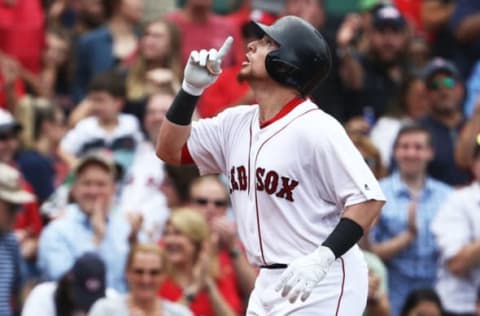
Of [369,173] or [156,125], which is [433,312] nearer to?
[156,125]

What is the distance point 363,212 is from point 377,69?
640 cm

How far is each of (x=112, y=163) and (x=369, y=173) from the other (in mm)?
4615

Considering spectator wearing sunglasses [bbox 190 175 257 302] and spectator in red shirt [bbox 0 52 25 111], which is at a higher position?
spectator in red shirt [bbox 0 52 25 111]

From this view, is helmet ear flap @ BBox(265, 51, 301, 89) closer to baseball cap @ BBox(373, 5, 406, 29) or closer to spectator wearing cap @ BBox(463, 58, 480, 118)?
spectator wearing cap @ BBox(463, 58, 480, 118)

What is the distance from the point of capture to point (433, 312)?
9875 millimetres

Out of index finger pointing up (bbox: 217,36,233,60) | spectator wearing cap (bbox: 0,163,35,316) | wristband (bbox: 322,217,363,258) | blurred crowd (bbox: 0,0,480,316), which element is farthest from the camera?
spectator wearing cap (bbox: 0,163,35,316)

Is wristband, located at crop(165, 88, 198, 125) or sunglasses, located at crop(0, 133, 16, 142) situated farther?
sunglasses, located at crop(0, 133, 16, 142)

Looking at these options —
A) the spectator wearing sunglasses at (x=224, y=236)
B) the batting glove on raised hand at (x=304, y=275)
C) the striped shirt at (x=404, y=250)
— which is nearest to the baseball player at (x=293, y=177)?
the batting glove on raised hand at (x=304, y=275)

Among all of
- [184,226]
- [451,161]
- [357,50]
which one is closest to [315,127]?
[184,226]

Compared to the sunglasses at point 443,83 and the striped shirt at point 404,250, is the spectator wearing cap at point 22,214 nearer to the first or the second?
the striped shirt at point 404,250

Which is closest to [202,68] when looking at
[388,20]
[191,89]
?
[191,89]

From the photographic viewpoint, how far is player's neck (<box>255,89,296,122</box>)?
673 centimetres

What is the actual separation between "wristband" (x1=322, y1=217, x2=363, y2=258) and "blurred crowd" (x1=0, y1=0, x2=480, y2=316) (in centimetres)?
248

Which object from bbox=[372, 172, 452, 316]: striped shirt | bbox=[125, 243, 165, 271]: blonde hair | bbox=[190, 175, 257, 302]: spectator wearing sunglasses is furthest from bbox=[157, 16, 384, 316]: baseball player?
bbox=[372, 172, 452, 316]: striped shirt
